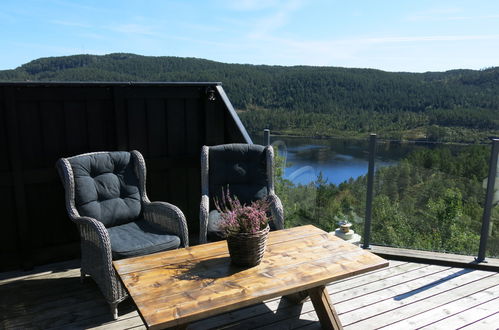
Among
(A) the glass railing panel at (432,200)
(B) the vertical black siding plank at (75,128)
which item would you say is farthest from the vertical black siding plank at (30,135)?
(A) the glass railing panel at (432,200)

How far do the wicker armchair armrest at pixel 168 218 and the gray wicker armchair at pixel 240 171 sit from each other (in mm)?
488

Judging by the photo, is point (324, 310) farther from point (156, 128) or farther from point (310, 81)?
point (310, 81)

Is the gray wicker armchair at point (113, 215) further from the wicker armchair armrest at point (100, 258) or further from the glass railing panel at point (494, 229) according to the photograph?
the glass railing panel at point (494, 229)

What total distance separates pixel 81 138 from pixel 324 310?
2.27 meters

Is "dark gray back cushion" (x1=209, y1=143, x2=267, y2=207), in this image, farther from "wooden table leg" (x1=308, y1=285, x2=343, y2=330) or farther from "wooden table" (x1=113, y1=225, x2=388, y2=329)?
"wooden table leg" (x1=308, y1=285, x2=343, y2=330)

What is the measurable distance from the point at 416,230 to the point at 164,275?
2483 mm

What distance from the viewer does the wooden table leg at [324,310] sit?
2.16m

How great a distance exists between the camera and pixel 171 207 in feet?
9.03

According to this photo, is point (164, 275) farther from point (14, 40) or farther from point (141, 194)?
point (14, 40)

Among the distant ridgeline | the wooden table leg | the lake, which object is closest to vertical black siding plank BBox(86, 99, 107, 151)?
the lake

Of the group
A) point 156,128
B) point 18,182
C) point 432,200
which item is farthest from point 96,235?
point 432,200

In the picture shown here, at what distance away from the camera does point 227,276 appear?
187cm

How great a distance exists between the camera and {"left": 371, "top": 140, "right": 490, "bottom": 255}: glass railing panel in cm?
322

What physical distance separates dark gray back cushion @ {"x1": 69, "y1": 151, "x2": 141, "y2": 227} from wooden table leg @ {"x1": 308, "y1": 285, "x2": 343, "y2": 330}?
1.50m
